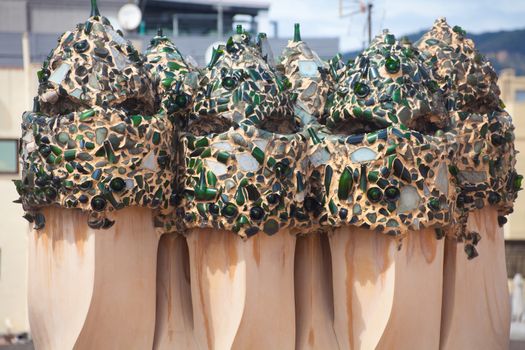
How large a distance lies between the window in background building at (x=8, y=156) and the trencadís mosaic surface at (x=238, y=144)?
449 inches

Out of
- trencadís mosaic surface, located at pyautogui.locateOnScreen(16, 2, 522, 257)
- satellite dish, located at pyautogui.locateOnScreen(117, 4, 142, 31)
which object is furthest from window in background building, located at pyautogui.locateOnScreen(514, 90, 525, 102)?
trencadís mosaic surface, located at pyautogui.locateOnScreen(16, 2, 522, 257)

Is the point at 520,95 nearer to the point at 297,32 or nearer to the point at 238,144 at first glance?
the point at 297,32

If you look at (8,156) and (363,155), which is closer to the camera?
(363,155)

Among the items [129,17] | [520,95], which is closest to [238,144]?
[129,17]

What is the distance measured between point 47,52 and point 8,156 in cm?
313

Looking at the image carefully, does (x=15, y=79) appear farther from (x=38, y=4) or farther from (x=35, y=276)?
(x=35, y=276)

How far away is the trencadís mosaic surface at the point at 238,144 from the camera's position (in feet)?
46.2

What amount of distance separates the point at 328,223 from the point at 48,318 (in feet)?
13.1

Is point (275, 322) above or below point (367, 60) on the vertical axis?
below

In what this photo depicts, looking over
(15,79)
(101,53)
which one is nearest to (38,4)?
(15,79)

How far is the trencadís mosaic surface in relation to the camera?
14.1m

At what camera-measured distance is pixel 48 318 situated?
1454 centimetres

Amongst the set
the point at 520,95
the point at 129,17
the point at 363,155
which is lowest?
the point at 363,155

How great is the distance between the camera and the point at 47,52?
27516mm
